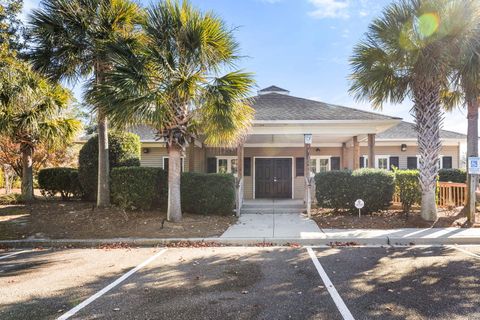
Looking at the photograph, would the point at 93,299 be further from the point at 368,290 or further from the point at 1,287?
the point at 368,290

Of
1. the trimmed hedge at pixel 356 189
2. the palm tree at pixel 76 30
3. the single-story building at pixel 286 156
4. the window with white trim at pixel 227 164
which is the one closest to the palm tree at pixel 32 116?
the palm tree at pixel 76 30

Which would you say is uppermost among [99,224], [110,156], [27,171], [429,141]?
[429,141]

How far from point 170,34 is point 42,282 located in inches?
255

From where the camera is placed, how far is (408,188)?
9734 mm

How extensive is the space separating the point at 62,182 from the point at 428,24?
47.6 feet

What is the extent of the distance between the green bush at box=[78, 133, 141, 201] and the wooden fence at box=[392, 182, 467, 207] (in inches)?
397

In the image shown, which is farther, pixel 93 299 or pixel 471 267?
pixel 471 267

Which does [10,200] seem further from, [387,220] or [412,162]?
[412,162]

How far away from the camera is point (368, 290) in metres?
4.21

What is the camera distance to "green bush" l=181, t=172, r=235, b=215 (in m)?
10.1

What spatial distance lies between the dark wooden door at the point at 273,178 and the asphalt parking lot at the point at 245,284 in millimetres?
8579

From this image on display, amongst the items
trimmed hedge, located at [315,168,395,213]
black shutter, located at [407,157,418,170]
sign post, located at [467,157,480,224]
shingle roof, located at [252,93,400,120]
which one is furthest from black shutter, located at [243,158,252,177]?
→ sign post, located at [467,157,480,224]

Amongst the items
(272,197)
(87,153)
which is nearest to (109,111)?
(87,153)

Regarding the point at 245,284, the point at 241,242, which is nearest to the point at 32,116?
the point at 241,242
